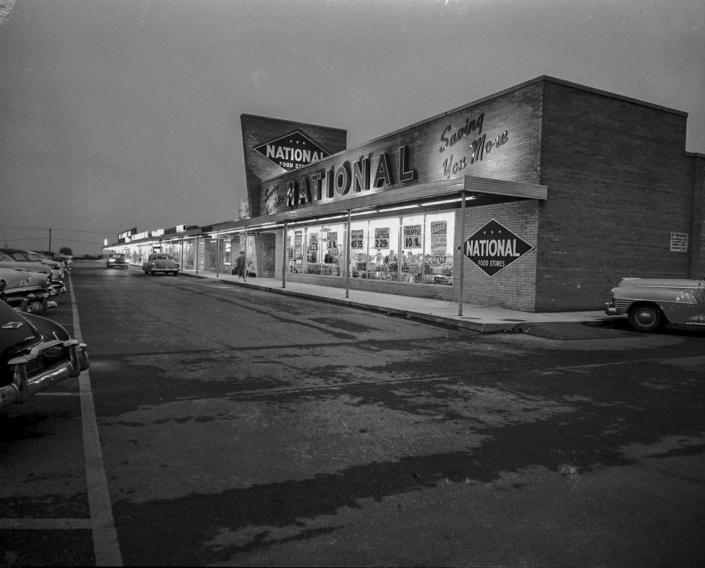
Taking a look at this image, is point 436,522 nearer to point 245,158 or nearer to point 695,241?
point 695,241

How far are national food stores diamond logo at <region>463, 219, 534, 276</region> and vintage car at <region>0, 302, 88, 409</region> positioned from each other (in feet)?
42.7

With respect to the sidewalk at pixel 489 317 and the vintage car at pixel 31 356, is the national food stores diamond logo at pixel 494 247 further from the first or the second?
the vintage car at pixel 31 356

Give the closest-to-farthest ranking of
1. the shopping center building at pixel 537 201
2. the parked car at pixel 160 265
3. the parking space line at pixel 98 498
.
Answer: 1. the parking space line at pixel 98 498
2. the shopping center building at pixel 537 201
3. the parked car at pixel 160 265

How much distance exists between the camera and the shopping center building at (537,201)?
612 inches

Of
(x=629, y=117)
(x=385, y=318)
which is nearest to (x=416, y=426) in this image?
(x=385, y=318)

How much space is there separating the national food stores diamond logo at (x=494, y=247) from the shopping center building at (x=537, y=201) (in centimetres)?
3

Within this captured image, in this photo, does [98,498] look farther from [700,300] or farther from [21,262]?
[21,262]

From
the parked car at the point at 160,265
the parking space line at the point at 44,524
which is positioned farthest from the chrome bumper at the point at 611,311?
the parked car at the point at 160,265

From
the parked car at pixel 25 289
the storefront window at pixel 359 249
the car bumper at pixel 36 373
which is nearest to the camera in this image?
the car bumper at pixel 36 373

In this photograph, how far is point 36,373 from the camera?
488cm

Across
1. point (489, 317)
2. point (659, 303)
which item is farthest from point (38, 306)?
point (659, 303)

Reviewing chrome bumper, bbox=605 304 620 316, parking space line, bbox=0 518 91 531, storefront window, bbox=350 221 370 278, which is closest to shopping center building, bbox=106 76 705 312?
storefront window, bbox=350 221 370 278

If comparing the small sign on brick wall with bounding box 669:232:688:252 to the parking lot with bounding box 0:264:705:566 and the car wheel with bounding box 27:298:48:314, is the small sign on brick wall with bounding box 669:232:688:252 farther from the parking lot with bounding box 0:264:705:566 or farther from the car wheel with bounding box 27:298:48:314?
the car wheel with bounding box 27:298:48:314

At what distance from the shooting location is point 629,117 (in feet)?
55.5
